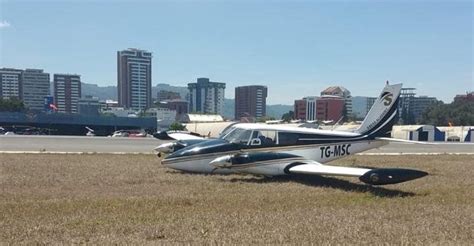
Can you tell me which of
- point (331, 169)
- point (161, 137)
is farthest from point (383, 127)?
point (161, 137)

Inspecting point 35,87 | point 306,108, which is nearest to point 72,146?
point 306,108

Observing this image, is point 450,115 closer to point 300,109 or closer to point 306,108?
point 306,108

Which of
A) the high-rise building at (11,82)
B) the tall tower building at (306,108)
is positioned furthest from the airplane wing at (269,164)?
the high-rise building at (11,82)

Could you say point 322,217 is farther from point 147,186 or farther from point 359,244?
point 147,186

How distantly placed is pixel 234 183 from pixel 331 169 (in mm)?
2814

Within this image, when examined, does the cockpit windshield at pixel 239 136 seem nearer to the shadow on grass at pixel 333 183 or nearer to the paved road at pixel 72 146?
the shadow on grass at pixel 333 183

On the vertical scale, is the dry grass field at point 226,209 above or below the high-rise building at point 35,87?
below

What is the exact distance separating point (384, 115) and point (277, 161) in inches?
232

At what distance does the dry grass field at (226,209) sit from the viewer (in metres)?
6.86

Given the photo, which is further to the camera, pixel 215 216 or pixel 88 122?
pixel 88 122

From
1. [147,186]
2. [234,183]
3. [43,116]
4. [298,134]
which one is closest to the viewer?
Result: [147,186]

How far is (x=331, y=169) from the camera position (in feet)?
44.0

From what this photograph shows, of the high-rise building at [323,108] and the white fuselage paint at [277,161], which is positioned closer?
the white fuselage paint at [277,161]

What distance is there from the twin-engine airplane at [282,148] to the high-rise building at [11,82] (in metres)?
177
